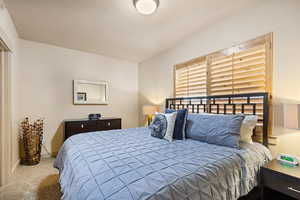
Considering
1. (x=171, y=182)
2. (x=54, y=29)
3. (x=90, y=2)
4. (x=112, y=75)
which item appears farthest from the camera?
(x=112, y=75)

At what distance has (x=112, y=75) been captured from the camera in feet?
13.3

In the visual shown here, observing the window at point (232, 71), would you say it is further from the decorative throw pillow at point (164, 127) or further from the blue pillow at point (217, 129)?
the decorative throw pillow at point (164, 127)

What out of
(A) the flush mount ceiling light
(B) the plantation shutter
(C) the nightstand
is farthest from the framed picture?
(C) the nightstand

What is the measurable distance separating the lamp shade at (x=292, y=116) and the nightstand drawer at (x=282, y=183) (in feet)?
1.52

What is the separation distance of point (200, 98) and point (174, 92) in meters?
0.72

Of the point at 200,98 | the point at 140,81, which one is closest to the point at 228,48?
the point at 200,98

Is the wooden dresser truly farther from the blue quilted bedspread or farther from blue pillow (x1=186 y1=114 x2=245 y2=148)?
blue pillow (x1=186 y1=114 x2=245 y2=148)

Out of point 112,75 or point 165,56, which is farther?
point 112,75

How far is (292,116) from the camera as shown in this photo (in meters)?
1.39

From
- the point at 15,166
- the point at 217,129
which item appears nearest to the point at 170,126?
the point at 217,129

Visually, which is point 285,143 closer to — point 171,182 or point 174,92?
point 171,182

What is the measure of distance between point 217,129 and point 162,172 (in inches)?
41.2

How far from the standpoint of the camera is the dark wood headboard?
1.82 meters

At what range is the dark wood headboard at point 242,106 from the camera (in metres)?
1.82
